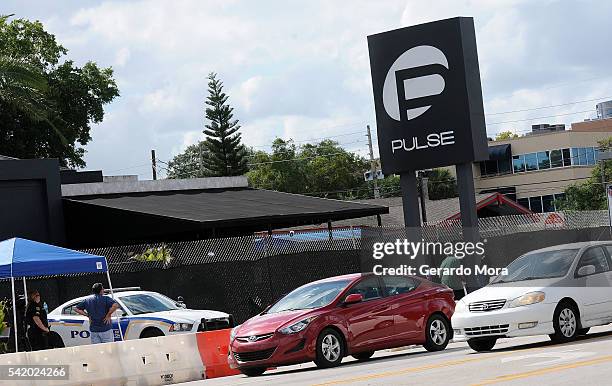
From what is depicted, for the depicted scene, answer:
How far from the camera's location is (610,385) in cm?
1155

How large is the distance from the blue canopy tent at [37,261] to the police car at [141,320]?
187 centimetres

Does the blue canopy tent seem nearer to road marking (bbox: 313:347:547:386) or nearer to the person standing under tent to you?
the person standing under tent

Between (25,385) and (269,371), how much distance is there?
14.0 feet

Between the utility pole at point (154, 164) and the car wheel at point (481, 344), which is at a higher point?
the utility pole at point (154, 164)

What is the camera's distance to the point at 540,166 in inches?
3455

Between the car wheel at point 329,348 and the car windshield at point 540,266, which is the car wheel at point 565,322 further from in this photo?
the car wheel at point 329,348

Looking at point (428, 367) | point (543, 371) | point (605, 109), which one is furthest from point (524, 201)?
point (543, 371)

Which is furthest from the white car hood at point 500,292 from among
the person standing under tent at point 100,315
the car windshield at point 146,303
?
the car windshield at point 146,303

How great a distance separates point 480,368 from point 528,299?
3.08m

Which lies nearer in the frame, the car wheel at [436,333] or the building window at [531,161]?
the car wheel at [436,333]

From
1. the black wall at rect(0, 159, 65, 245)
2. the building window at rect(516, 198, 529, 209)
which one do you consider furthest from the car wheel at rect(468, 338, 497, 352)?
the building window at rect(516, 198, 529, 209)

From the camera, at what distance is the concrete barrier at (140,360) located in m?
18.3

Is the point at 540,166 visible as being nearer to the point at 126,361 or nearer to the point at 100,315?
the point at 100,315

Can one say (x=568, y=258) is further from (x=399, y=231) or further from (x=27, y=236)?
(x=27, y=236)
